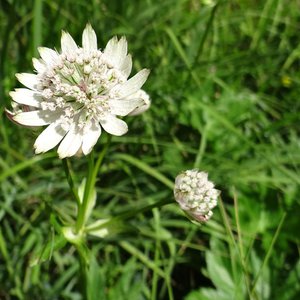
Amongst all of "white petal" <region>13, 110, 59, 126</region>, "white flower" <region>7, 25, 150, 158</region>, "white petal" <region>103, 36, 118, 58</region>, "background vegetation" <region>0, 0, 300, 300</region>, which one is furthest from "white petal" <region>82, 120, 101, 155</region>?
"background vegetation" <region>0, 0, 300, 300</region>

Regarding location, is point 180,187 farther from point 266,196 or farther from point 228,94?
point 228,94

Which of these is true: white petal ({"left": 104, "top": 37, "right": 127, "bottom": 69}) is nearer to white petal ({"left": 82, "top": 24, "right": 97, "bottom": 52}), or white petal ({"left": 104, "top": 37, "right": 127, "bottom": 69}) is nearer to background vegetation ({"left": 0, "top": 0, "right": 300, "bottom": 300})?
white petal ({"left": 82, "top": 24, "right": 97, "bottom": 52})

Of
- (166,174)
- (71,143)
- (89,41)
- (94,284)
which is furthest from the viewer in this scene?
(166,174)

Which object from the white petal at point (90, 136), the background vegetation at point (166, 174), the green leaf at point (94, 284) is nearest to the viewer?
the white petal at point (90, 136)

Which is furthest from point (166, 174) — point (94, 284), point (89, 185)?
point (89, 185)

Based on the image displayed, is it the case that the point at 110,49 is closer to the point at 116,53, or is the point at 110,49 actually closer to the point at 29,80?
the point at 116,53

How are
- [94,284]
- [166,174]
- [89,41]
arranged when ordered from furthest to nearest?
[166,174]
[94,284]
[89,41]

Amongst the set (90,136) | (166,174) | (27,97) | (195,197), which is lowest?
(166,174)

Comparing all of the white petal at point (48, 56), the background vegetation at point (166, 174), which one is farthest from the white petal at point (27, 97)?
the background vegetation at point (166, 174)

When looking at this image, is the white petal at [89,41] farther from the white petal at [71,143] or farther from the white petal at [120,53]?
the white petal at [71,143]
